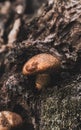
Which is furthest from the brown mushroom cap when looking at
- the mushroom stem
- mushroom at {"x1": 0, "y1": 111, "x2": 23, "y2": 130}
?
mushroom at {"x1": 0, "y1": 111, "x2": 23, "y2": 130}

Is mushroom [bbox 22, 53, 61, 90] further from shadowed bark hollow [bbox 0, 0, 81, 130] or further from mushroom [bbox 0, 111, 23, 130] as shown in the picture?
mushroom [bbox 0, 111, 23, 130]

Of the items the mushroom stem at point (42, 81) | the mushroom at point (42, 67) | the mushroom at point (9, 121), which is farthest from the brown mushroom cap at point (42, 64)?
the mushroom at point (9, 121)

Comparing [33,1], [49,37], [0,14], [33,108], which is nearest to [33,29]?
[49,37]

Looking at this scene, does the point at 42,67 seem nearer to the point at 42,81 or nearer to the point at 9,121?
the point at 42,81

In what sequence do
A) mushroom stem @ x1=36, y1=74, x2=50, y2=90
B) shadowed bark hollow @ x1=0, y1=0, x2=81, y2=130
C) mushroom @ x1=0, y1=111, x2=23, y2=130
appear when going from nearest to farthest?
shadowed bark hollow @ x1=0, y1=0, x2=81, y2=130 → mushroom @ x1=0, y1=111, x2=23, y2=130 → mushroom stem @ x1=36, y1=74, x2=50, y2=90

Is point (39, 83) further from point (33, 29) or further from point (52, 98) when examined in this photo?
point (33, 29)

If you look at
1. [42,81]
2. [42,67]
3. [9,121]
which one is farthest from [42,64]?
[9,121]
